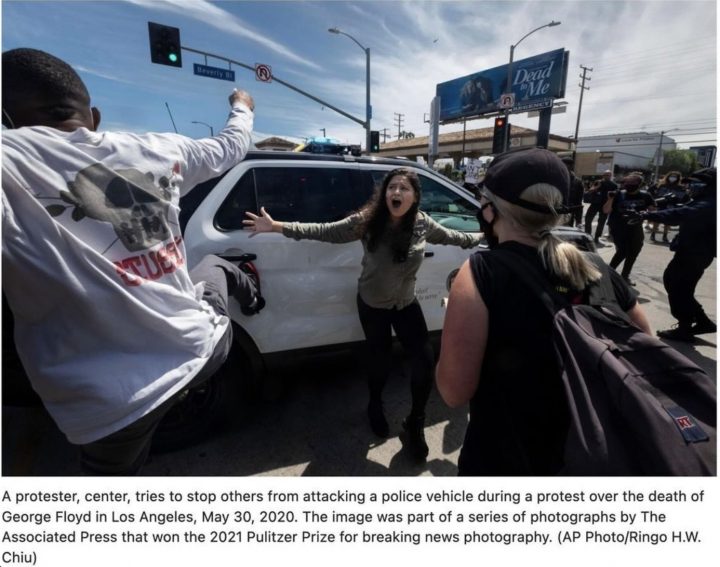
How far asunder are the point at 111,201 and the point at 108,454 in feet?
2.66

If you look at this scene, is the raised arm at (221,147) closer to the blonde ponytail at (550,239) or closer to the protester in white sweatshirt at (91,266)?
the protester in white sweatshirt at (91,266)

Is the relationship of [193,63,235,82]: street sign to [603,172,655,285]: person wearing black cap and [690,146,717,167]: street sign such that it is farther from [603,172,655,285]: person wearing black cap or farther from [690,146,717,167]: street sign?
[690,146,717,167]: street sign

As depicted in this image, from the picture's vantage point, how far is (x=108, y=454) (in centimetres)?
120

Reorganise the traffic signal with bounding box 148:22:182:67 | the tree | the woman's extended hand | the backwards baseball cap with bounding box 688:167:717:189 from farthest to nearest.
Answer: the tree < the traffic signal with bounding box 148:22:182:67 < the backwards baseball cap with bounding box 688:167:717:189 < the woman's extended hand

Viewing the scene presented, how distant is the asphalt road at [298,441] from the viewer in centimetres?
225

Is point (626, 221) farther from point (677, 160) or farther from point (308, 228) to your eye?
point (677, 160)

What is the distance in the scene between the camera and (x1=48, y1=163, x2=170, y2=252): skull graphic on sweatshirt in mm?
1008

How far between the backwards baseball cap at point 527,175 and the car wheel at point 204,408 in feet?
5.95

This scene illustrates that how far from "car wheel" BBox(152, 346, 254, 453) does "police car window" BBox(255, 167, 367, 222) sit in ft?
3.19

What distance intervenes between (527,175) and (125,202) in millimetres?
1200

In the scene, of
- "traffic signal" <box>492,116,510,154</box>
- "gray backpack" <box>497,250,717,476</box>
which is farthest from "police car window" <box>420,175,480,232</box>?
"traffic signal" <box>492,116,510,154</box>

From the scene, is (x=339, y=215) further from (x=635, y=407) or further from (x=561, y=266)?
(x=635, y=407)

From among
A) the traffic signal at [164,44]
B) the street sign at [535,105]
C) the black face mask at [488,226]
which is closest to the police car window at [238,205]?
the black face mask at [488,226]
